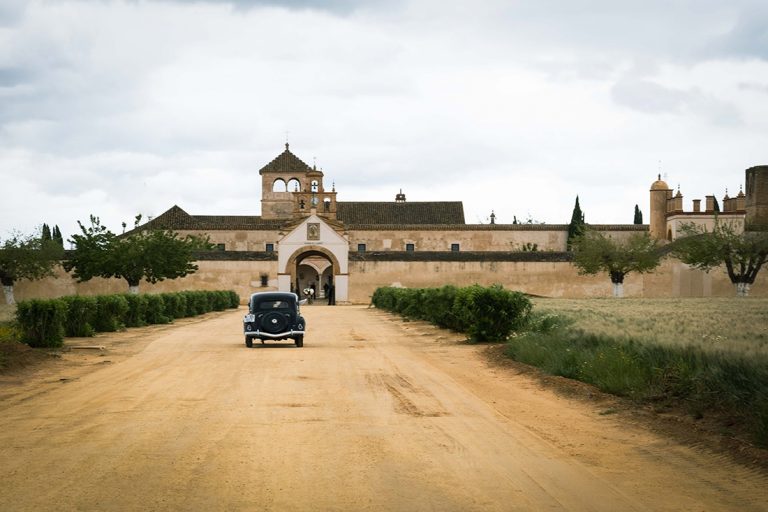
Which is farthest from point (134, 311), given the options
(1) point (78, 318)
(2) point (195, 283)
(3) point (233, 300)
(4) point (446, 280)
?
(4) point (446, 280)

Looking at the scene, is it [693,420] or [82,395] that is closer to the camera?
[693,420]

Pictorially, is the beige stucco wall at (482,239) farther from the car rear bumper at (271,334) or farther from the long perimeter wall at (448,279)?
the car rear bumper at (271,334)

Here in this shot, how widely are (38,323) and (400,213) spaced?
60.3 m

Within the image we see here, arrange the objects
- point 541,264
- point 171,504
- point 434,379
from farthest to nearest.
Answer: point 541,264
point 434,379
point 171,504

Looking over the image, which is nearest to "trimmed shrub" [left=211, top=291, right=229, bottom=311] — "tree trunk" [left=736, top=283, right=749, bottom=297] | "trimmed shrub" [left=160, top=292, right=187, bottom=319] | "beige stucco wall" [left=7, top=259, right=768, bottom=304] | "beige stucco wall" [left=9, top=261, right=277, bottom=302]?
"beige stucco wall" [left=9, top=261, right=277, bottom=302]

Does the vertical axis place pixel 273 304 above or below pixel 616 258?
below

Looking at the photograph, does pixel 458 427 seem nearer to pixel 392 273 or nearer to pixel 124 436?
pixel 124 436

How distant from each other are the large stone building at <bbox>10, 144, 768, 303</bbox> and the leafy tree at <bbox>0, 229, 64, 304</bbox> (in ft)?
6.06

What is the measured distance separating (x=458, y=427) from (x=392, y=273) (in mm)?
48918

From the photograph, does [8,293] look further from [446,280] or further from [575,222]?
[575,222]

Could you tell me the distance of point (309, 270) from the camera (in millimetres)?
83312

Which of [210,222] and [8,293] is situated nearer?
[8,293]

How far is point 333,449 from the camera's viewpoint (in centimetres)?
782

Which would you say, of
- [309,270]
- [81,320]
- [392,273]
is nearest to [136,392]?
[81,320]
